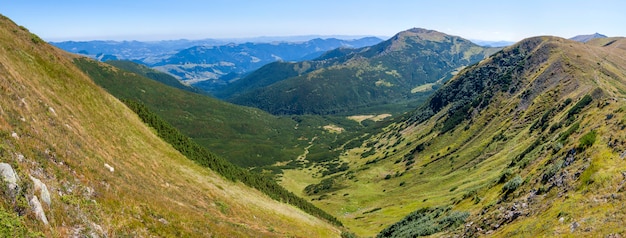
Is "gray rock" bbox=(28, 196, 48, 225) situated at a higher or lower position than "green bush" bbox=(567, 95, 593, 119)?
higher

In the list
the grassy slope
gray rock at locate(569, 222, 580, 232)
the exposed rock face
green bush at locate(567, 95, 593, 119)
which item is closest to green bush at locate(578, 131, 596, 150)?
gray rock at locate(569, 222, 580, 232)

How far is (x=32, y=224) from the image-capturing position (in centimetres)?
1673

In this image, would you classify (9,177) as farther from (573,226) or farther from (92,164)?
(573,226)

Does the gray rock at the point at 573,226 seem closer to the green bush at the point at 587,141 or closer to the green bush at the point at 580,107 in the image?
the green bush at the point at 587,141

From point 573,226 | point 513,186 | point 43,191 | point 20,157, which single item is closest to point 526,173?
point 513,186

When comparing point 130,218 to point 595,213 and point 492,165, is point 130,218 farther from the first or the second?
point 492,165

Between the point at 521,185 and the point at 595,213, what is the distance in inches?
908

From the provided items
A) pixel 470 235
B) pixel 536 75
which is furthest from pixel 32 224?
pixel 536 75

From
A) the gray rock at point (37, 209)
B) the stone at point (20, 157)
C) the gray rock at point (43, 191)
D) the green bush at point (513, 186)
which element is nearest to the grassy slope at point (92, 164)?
the stone at point (20, 157)

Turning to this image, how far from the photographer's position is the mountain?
1260 inches

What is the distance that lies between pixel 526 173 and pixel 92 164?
6298 centimetres

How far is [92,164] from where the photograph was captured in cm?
3020

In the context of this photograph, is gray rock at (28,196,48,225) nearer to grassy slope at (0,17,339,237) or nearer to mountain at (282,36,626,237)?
grassy slope at (0,17,339,237)

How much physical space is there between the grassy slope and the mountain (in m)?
28.8
